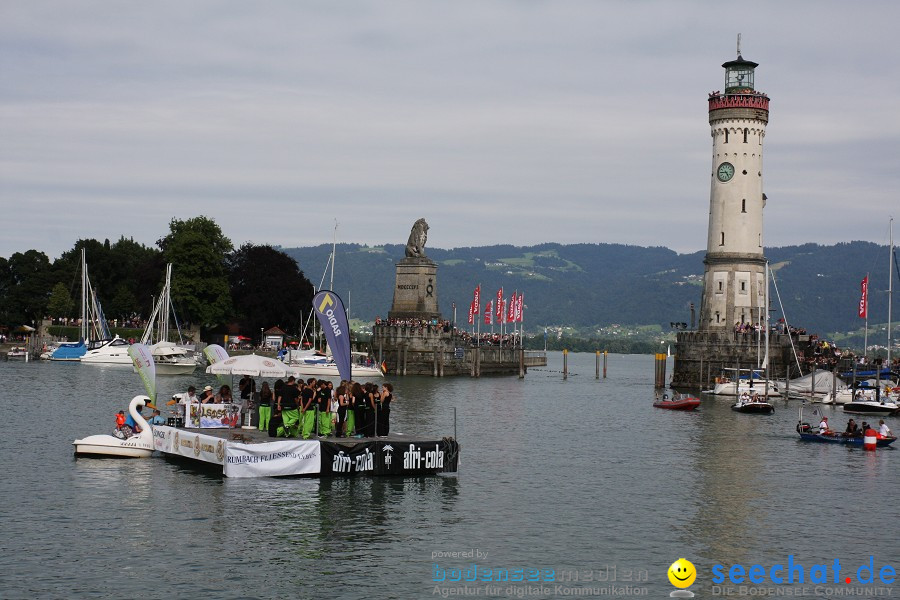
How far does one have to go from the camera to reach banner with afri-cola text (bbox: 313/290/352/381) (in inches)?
1371

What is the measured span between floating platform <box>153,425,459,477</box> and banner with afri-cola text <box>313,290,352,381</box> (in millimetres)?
2209

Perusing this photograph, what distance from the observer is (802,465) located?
1761 inches

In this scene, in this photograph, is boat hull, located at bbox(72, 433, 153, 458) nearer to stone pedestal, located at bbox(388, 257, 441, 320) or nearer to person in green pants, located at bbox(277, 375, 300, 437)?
person in green pants, located at bbox(277, 375, 300, 437)

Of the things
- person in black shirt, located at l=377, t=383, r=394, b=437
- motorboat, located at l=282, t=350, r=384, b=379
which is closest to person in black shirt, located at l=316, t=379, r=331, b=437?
person in black shirt, located at l=377, t=383, r=394, b=437

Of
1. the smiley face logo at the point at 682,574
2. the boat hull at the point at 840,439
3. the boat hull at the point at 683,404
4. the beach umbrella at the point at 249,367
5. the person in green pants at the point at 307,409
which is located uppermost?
the beach umbrella at the point at 249,367

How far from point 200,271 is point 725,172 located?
184 ft

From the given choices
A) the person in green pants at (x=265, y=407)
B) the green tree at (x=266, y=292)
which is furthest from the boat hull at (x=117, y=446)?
the green tree at (x=266, y=292)

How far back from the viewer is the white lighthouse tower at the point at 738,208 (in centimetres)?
9419

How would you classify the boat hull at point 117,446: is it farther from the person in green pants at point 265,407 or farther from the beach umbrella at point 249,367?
the person in green pants at point 265,407

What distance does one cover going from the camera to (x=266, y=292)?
129750 millimetres

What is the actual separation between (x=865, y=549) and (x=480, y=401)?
1891 inches

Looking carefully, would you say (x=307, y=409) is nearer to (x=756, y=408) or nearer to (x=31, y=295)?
(x=756, y=408)

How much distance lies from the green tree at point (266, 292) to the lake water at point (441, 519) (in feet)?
257

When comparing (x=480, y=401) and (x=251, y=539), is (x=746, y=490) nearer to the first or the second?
(x=251, y=539)
